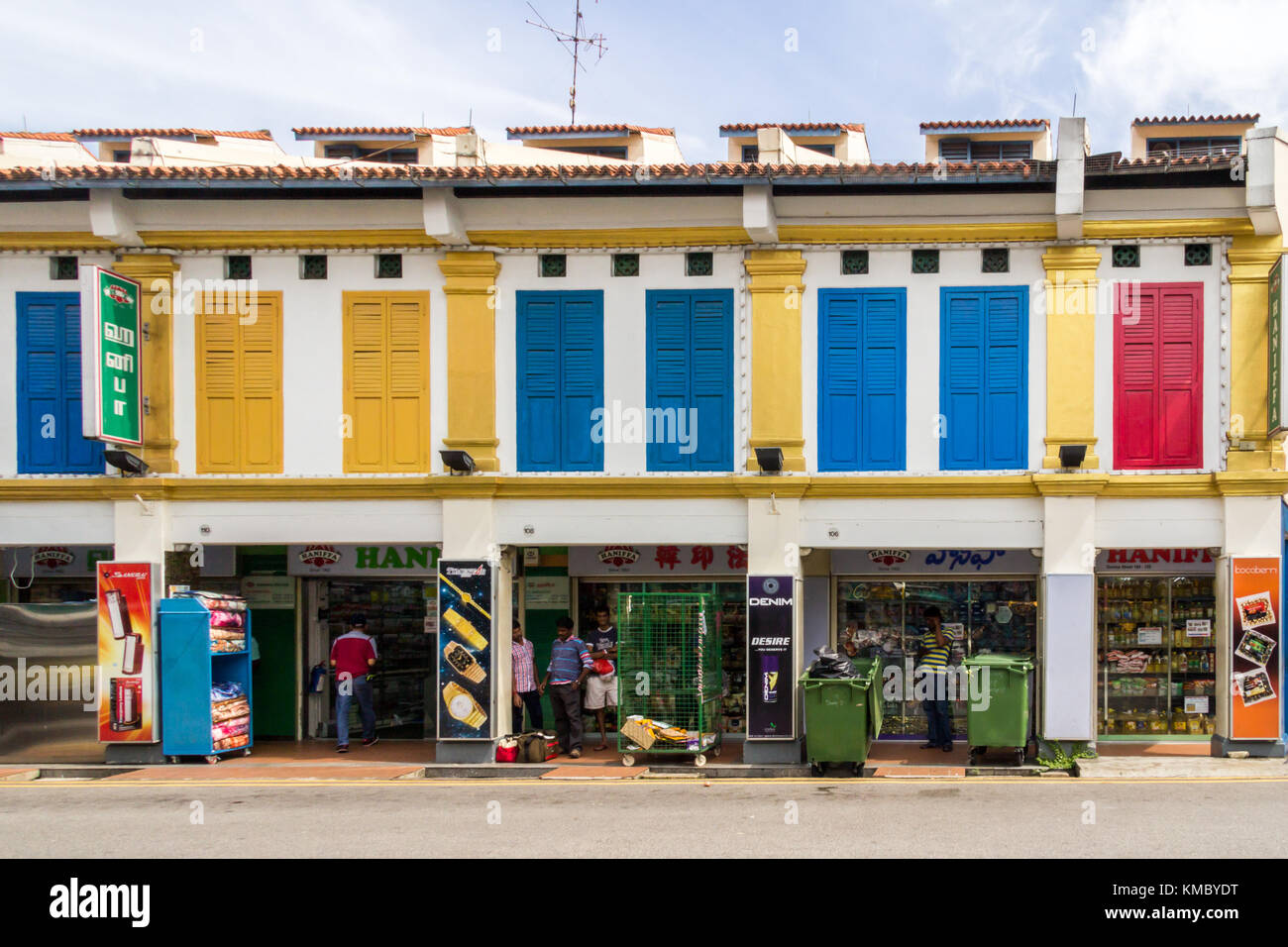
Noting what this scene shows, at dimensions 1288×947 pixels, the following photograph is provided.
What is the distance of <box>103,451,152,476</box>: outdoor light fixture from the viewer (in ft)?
49.2

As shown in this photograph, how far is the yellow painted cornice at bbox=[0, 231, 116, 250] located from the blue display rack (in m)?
4.77

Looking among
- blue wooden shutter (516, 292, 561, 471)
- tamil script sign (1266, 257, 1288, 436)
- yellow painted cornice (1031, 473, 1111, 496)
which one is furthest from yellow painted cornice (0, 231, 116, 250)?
tamil script sign (1266, 257, 1288, 436)

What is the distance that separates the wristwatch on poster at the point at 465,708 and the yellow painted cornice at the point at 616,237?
5.61m

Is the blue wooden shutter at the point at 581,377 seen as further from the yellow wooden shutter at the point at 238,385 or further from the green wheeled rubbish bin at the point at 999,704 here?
the green wheeled rubbish bin at the point at 999,704

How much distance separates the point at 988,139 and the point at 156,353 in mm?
20010

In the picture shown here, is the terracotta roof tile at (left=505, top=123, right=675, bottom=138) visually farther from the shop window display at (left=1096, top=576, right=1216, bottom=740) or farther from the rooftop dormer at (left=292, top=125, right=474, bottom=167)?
the shop window display at (left=1096, top=576, right=1216, bottom=740)

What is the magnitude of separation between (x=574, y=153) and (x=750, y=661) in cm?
1760

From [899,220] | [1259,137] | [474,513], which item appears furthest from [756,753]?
[1259,137]

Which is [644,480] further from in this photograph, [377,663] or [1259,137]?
[1259,137]

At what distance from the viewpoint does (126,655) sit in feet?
49.5

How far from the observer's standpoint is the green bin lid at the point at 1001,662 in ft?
46.5

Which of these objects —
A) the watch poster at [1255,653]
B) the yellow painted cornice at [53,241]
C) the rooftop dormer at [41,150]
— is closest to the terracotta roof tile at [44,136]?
the rooftop dormer at [41,150]

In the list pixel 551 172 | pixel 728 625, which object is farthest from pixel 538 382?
pixel 728 625

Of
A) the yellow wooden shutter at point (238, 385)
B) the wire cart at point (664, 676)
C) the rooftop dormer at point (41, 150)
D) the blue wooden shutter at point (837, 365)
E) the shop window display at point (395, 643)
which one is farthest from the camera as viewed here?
the rooftop dormer at point (41, 150)
